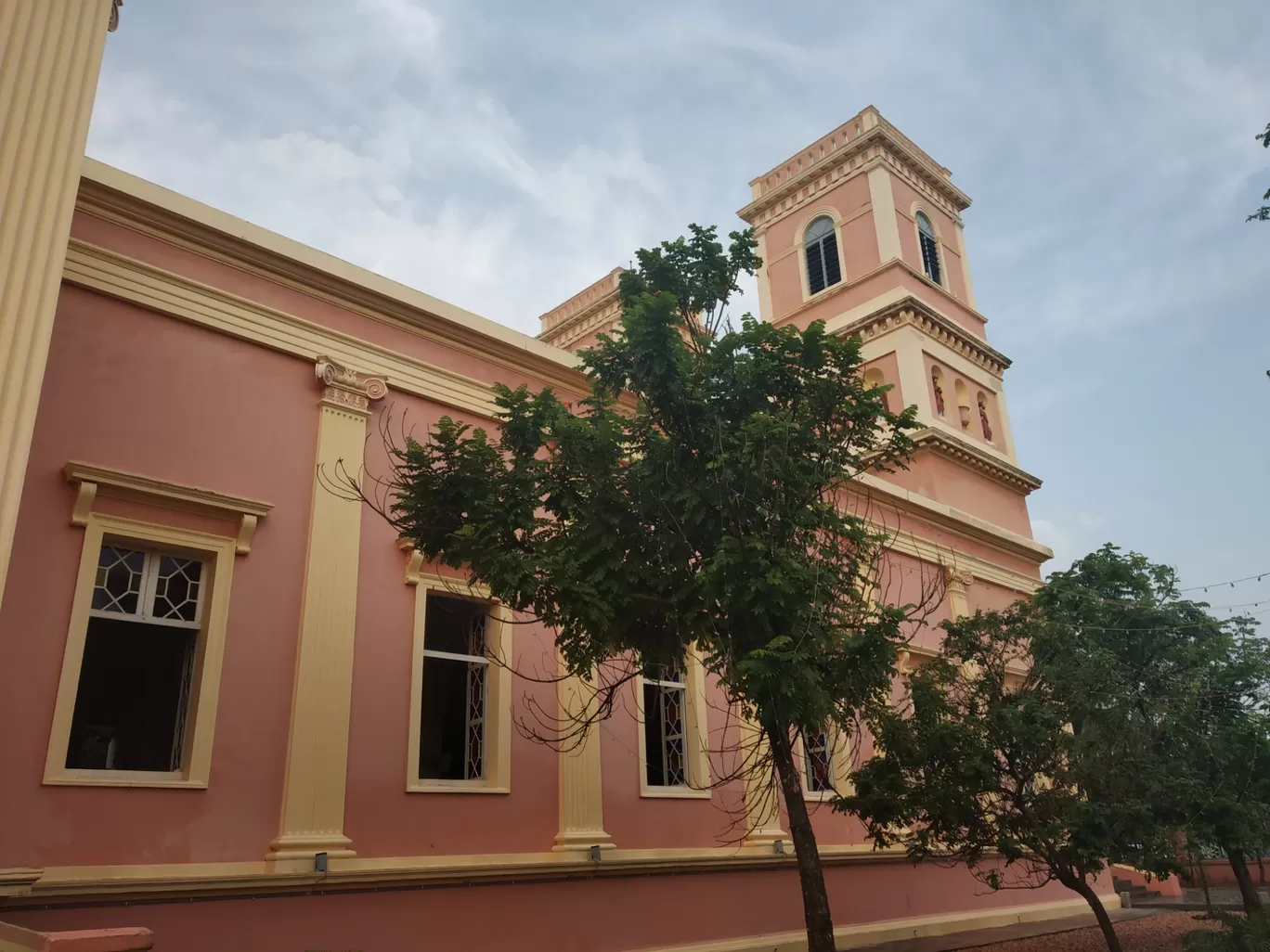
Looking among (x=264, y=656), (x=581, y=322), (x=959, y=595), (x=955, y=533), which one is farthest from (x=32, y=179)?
(x=581, y=322)

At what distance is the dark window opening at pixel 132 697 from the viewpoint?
305 inches

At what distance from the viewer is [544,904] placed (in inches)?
377

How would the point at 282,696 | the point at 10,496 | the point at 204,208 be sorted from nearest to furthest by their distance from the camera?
Result: 1. the point at 10,496
2. the point at 282,696
3. the point at 204,208

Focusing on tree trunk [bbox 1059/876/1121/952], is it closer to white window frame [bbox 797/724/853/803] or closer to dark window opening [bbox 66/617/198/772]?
white window frame [bbox 797/724/853/803]

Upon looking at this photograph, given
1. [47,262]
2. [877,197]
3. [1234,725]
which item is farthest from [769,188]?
[47,262]

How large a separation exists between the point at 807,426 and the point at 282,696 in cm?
533

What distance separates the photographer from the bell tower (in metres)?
20.0

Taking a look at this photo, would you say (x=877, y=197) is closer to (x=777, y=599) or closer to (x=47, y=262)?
(x=777, y=599)

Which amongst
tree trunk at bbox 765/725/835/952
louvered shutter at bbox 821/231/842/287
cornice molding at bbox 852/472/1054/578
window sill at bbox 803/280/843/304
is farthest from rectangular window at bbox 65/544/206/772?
louvered shutter at bbox 821/231/842/287

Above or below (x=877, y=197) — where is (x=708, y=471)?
below

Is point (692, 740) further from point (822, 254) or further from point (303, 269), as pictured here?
point (822, 254)

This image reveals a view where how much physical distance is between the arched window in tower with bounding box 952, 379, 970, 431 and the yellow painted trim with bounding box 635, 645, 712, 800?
11029mm

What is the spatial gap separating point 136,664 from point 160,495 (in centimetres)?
146

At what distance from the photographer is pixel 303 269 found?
992 centimetres
